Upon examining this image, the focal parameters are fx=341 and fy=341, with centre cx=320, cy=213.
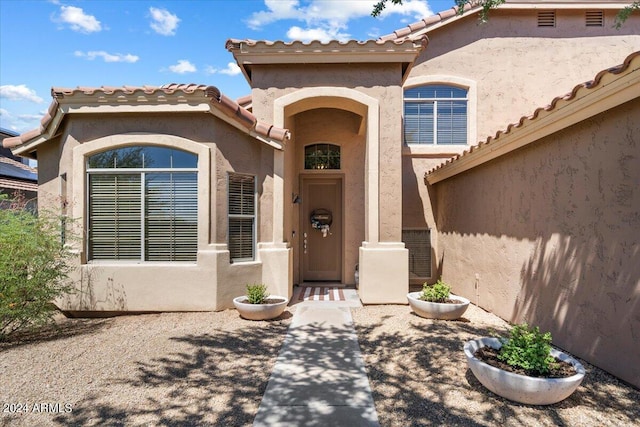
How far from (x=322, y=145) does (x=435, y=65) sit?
13.8 ft

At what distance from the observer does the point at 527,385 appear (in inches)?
132

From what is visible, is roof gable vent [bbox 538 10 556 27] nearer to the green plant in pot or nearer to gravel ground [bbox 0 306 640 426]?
gravel ground [bbox 0 306 640 426]

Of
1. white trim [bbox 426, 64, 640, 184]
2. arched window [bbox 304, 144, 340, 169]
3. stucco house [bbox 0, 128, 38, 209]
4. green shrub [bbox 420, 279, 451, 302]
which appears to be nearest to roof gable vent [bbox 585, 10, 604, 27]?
white trim [bbox 426, 64, 640, 184]

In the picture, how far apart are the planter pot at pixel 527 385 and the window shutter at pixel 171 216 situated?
17.7 ft

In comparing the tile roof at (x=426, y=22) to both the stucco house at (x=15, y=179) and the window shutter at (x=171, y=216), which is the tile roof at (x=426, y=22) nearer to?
the window shutter at (x=171, y=216)

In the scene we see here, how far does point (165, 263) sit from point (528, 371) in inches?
243

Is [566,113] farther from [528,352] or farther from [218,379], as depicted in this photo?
[218,379]

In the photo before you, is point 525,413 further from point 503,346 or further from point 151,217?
point 151,217

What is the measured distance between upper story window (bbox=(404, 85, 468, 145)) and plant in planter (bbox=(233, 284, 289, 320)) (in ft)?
20.6

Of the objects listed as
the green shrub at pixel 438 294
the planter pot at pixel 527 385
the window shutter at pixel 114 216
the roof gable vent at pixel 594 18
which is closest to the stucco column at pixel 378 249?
the green shrub at pixel 438 294

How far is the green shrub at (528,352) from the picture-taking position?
11.4 ft

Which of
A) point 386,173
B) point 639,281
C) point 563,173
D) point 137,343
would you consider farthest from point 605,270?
point 137,343

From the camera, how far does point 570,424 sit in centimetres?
316

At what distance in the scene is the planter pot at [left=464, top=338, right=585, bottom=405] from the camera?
3.31m
